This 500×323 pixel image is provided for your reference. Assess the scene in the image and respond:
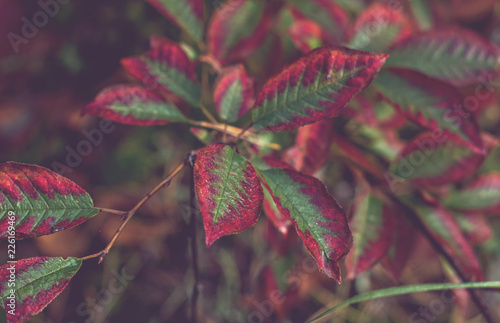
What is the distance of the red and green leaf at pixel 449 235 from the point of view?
2.50 ft

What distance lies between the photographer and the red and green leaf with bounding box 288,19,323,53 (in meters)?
0.77

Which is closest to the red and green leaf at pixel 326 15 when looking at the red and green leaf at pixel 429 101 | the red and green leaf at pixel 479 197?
the red and green leaf at pixel 429 101

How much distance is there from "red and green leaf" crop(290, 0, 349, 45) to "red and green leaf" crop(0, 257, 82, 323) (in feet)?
2.28

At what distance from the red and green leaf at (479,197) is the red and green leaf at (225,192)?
62 cm

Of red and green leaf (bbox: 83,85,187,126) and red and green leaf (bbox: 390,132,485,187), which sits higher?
red and green leaf (bbox: 83,85,187,126)

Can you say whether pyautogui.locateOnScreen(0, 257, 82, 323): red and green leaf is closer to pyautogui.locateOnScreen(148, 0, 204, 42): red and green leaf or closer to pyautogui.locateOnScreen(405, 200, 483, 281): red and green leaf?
pyautogui.locateOnScreen(148, 0, 204, 42): red and green leaf

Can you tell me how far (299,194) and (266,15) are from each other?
0.55 metres

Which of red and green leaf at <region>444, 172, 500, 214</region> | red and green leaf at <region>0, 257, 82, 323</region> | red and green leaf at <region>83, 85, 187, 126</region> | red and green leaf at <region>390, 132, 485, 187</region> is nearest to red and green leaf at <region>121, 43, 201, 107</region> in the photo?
red and green leaf at <region>83, 85, 187, 126</region>

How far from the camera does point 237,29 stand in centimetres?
86

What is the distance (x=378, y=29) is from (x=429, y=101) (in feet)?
0.68

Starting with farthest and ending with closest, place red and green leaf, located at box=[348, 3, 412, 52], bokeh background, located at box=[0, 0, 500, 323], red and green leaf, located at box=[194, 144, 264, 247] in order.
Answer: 1. bokeh background, located at box=[0, 0, 500, 323]
2. red and green leaf, located at box=[348, 3, 412, 52]
3. red and green leaf, located at box=[194, 144, 264, 247]

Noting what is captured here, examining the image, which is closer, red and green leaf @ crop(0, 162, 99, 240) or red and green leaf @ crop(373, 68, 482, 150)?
red and green leaf @ crop(0, 162, 99, 240)

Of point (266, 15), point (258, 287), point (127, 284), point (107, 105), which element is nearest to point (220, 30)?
point (266, 15)

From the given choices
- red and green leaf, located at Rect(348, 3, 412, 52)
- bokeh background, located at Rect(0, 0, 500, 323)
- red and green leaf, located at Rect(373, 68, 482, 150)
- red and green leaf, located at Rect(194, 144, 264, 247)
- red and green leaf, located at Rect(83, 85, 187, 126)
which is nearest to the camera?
red and green leaf, located at Rect(194, 144, 264, 247)
